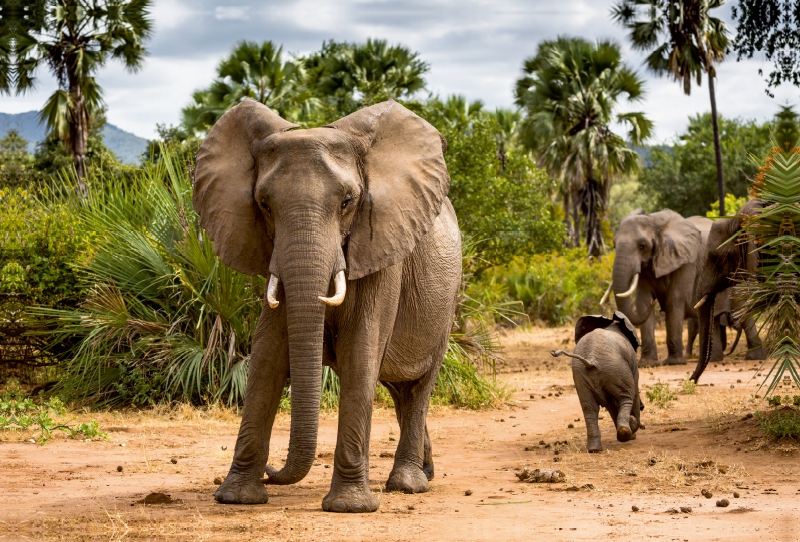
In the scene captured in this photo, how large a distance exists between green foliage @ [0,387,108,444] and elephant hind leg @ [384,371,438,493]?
11.3ft

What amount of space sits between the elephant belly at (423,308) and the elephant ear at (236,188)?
3.62ft

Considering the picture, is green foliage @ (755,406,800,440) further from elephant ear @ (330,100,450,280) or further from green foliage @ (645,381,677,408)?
elephant ear @ (330,100,450,280)

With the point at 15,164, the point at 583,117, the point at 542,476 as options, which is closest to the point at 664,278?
the point at 542,476

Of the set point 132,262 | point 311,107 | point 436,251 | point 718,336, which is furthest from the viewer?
point 311,107

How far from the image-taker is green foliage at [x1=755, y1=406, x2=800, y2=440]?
8883 mm

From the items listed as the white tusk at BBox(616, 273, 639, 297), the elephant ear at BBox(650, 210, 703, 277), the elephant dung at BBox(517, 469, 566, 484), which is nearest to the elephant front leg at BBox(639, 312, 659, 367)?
the white tusk at BBox(616, 273, 639, 297)

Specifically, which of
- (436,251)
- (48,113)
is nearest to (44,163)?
(48,113)

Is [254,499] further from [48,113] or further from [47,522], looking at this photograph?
[48,113]

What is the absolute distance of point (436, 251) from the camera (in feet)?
24.6

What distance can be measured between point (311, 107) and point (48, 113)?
8.03m

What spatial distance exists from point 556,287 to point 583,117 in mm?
8572

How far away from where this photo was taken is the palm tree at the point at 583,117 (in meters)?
33.6

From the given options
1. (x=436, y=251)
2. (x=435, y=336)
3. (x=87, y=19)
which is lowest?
(x=435, y=336)

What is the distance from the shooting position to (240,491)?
6598 millimetres
